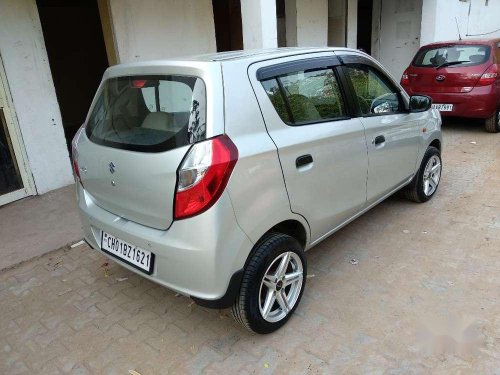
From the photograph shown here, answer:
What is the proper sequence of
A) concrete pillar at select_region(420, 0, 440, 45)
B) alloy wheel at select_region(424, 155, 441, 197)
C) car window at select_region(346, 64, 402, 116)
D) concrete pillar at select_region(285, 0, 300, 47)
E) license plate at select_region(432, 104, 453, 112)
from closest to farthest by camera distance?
car window at select_region(346, 64, 402, 116), alloy wheel at select_region(424, 155, 441, 197), license plate at select_region(432, 104, 453, 112), concrete pillar at select_region(285, 0, 300, 47), concrete pillar at select_region(420, 0, 440, 45)

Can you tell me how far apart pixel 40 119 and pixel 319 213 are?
3986 mm

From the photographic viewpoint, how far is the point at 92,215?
276 centimetres

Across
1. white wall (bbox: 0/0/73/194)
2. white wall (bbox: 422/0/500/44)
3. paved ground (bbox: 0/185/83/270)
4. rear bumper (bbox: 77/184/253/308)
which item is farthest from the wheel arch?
white wall (bbox: 422/0/500/44)

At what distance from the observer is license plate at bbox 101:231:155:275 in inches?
95.1

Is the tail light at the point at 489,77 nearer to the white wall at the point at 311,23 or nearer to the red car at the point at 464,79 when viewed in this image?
the red car at the point at 464,79

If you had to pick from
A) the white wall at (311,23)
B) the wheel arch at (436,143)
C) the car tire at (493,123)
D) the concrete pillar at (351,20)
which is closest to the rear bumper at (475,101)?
the car tire at (493,123)

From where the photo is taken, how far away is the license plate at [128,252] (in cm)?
242

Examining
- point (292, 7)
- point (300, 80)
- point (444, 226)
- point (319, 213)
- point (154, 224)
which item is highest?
point (292, 7)

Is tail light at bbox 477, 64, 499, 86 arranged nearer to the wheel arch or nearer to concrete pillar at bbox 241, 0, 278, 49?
the wheel arch

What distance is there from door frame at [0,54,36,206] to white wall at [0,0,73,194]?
4cm

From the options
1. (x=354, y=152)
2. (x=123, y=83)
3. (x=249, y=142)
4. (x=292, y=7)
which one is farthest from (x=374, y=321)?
(x=292, y=7)

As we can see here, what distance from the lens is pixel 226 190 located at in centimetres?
218

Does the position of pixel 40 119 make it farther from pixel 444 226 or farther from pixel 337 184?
pixel 444 226

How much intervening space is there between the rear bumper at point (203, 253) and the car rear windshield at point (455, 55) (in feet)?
20.8
